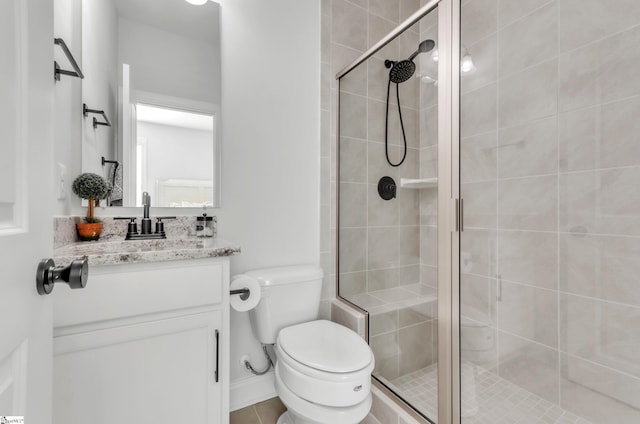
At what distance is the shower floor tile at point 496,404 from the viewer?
1.08 metres

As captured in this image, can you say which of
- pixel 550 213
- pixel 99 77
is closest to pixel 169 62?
pixel 99 77

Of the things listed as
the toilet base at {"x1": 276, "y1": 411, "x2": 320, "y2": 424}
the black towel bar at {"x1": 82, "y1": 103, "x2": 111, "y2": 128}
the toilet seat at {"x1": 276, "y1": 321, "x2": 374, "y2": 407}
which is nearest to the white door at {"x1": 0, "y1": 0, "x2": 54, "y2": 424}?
the toilet seat at {"x1": 276, "y1": 321, "x2": 374, "y2": 407}

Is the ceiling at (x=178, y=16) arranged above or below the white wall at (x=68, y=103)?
above

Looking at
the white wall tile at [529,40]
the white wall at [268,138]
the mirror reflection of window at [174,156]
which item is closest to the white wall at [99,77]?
the mirror reflection of window at [174,156]

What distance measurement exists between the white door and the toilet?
2.43 feet

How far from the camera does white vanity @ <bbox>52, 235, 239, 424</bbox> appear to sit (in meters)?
0.83

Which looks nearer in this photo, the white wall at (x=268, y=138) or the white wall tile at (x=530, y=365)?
the white wall tile at (x=530, y=365)

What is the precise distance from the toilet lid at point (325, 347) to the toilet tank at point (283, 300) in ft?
0.19

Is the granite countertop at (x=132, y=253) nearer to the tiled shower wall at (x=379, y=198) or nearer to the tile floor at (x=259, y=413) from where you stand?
the tiled shower wall at (x=379, y=198)

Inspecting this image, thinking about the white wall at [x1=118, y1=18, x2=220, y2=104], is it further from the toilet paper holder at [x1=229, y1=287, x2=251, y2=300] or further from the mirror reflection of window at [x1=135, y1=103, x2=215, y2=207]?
the toilet paper holder at [x1=229, y1=287, x2=251, y2=300]

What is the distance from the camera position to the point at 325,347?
121cm

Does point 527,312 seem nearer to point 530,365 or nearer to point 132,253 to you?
point 530,365

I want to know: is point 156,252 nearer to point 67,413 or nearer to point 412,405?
point 67,413

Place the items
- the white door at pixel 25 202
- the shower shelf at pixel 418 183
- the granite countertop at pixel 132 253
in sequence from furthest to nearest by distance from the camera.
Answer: the shower shelf at pixel 418 183 → the granite countertop at pixel 132 253 → the white door at pixel 25 202
